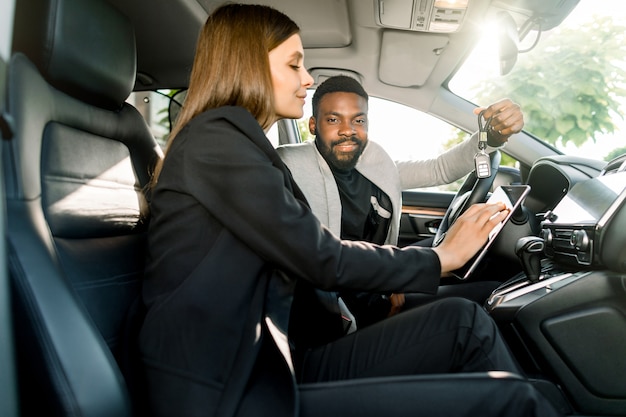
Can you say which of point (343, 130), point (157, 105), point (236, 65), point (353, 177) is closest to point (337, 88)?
point (343, 130)

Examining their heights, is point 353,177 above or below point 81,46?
below

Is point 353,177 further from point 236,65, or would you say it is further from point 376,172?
point 236,65

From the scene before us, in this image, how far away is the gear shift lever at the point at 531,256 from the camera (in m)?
1.40

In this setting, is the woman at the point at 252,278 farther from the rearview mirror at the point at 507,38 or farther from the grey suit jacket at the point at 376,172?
the rearview mirror at the point at 507,38

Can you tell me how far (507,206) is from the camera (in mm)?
1153

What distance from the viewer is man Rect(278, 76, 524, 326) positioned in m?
1.68

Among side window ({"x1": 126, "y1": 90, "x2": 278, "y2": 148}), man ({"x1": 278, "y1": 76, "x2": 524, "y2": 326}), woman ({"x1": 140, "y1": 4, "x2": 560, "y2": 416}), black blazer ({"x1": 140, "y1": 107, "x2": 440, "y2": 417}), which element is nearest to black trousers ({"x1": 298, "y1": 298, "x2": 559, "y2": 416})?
woman ({"x1": 140, "y1": 4, "x2": 560, "y2": 416})

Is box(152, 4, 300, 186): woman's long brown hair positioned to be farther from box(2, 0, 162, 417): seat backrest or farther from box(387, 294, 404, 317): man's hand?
box(387, 294, 404, 317): man's hand

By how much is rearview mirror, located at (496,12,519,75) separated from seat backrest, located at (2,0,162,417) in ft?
4.22

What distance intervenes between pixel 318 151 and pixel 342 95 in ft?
0.69

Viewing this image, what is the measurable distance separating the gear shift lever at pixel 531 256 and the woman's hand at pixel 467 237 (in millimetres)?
405

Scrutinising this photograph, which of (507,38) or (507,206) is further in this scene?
(507,38)

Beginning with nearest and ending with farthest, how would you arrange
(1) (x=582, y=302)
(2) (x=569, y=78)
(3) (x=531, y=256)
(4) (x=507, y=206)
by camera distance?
1. (4) (x=507, y=206)
2. (1) (x=582, y=302)
3. (3) (x=531, y=256)
4. (2) (x=569, y=78)

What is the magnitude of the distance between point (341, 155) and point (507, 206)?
705mm
